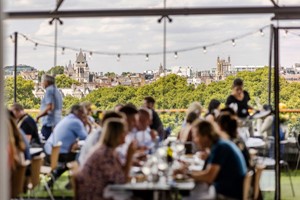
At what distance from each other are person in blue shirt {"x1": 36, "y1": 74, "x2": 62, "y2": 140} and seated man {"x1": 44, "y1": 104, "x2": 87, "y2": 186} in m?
0.30

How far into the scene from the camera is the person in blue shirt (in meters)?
9.23

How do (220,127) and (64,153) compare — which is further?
(64,153)

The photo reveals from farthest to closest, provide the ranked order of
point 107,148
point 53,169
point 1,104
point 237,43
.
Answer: point 237,43 → point 53,169 → point 107,148 → point 1,104

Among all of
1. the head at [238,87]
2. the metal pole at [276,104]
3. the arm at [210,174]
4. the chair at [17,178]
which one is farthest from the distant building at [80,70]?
the arm at [210,174]

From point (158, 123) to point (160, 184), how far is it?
348 centimetres

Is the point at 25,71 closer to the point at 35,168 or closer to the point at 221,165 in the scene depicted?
the point at 35,168

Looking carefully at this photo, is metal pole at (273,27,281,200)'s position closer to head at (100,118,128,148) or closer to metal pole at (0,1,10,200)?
head at (100,118,128,148)

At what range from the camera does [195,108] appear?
8.75m

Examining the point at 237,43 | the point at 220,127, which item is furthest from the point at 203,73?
the point at 220,127

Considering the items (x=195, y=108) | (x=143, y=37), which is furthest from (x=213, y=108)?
(x=143, y=37)

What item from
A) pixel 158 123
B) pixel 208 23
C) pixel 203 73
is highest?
pixel 208 23

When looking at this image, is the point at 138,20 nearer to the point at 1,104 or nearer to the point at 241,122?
the point at 241,122

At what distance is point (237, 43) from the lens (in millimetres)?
8961

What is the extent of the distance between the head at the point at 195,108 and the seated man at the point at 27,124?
6.45 feet
